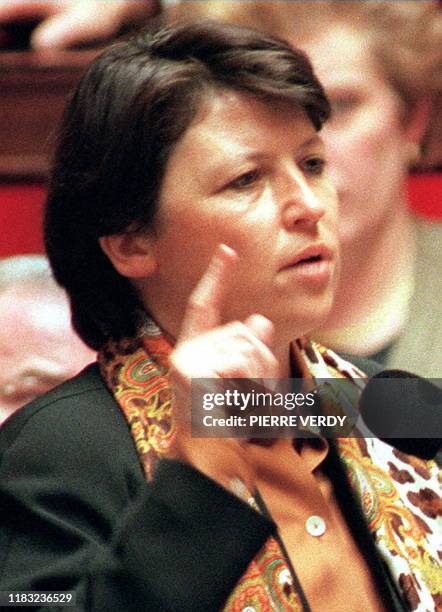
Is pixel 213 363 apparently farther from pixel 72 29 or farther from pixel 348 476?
pixel 72 29

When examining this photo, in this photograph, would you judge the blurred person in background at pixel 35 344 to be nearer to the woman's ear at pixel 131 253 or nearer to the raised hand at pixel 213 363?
the woman's ear at pixel 131 253

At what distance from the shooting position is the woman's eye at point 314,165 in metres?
1.29

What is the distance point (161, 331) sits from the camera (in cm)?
133

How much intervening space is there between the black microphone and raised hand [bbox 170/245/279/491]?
215 millimetres

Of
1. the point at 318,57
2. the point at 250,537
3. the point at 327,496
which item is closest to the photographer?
the point at 250,537

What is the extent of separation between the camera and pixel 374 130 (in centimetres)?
240

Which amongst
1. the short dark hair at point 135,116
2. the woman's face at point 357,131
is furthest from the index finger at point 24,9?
the short dark hair at point 135,116

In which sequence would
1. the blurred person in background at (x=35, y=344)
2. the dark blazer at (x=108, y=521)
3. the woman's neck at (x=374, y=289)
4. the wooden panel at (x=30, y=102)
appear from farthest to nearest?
the wooden panel at (x=30, y=102) → the woman's neck at (x=374, y=289) → the blurred person in background at (x=35, y=344) → the dark blazer at (x=108, y=521)

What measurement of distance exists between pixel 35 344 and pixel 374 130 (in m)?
0.83

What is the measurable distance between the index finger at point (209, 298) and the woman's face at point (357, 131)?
4.00 feet

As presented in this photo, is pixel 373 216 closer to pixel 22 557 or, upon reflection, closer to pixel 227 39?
pixel 227 39

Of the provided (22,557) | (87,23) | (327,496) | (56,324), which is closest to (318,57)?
(87,23)

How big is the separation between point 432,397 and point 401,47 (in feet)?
4.11

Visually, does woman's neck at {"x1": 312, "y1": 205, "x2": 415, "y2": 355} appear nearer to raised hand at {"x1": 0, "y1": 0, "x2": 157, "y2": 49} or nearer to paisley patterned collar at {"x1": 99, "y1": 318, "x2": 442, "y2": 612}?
raised hand at {"x1": 0, "y1": 0, "x2": 157, "y2": 49}
